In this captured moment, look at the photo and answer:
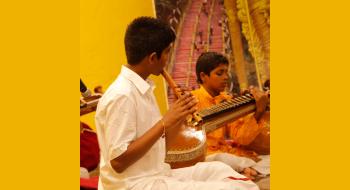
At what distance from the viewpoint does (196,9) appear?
308 centimetres

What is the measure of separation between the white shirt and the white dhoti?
0.03m

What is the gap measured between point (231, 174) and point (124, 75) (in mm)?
453

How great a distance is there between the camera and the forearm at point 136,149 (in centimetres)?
125

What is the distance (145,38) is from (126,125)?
320 mm

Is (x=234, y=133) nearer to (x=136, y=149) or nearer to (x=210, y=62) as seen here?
(x=210, y=62)

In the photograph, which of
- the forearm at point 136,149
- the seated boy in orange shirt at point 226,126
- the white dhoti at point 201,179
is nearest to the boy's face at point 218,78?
the seated boy in orange shirt at point 226,126

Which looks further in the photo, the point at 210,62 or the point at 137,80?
the point at 210,62

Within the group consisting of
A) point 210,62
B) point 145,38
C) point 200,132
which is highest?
point 145,38

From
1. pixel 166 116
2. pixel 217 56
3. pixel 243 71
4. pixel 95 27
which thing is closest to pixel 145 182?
pixel 166 116

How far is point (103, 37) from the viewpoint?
2709mm

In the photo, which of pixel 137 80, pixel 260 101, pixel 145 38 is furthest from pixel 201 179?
pixel 260 101

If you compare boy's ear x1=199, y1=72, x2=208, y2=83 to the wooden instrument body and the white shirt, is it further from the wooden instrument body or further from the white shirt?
the white shirt

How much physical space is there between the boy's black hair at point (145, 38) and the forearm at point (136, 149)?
0.88 ft

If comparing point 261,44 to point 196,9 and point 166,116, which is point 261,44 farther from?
point 166,116
